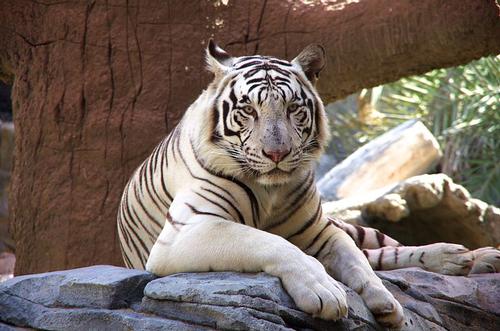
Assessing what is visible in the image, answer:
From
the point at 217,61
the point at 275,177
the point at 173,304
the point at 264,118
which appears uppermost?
the point at 217,61

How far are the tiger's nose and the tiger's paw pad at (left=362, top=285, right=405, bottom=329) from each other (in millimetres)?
620

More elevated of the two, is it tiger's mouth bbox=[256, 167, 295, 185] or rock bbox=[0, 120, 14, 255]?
tiger's mouth bbox=[256, 167, 295, 185]

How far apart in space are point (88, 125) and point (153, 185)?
1348mm

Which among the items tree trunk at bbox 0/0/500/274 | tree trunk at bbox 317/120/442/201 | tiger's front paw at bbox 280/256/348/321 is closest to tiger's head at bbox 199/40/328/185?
tiger's front paw at bbox 280/256/348/321

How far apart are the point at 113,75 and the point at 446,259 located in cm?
235

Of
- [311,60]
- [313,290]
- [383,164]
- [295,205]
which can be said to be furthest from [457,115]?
[313,290]

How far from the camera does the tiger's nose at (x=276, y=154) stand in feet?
11.2

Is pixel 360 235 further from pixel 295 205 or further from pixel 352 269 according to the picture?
pixel 352 269

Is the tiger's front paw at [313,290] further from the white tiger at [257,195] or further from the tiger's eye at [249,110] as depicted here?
the tiger's eye at [249,110]

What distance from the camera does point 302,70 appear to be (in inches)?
153

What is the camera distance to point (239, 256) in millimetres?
3188

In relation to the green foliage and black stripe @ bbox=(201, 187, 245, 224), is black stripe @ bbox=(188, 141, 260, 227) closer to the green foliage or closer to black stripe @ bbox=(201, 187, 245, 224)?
black stripe @ bbox=(201, 187, 245, 224)

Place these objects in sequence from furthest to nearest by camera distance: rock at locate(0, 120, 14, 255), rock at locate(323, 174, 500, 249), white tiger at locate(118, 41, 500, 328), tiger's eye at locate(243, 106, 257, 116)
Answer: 1. rock at locate(0, 120, 14, 255)
2. rock at locate(323, 174, 500, 249)
3. tiger's eye at locate(243, 106, 257, 116)
4. white tiger at locate(118, 41, 500, 328)

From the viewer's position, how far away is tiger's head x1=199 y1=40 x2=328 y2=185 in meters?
3.48
